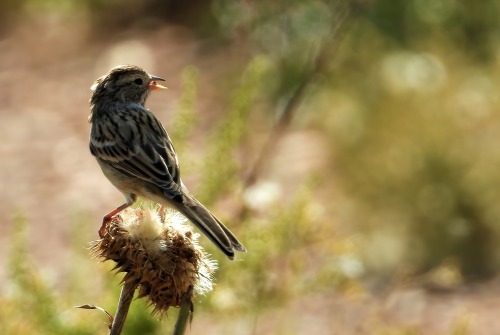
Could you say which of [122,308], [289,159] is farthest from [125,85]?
[289,159]

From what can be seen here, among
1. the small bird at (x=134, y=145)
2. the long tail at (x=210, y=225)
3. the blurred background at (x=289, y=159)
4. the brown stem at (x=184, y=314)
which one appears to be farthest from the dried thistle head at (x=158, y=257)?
the blurred background at (x=289, y=159)

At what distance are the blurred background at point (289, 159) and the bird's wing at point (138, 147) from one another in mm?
127

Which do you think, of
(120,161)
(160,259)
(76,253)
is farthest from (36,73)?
(160,259)

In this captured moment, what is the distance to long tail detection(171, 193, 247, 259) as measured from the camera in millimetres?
3689

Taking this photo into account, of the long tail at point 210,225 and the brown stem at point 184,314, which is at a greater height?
the long tail at point 210,225

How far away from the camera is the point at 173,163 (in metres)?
4.71

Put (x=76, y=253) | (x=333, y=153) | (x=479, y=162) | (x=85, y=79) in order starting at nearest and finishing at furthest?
(x=76, y=253), (x=479, y=162), (x=333, y=153), (x=85, y=79)

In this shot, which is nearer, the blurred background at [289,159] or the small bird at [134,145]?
the small bird at [134,145]

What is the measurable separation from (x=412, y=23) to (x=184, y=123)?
5.93m

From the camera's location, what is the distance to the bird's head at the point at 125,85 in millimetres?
5066

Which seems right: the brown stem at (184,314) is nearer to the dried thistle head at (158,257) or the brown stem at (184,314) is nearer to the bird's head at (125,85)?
the dried thistle head at (158,257)

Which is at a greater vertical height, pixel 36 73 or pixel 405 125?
pixel 36 73

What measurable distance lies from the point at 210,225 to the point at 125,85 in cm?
147

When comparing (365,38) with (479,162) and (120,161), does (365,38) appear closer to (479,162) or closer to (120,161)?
(479,162)
